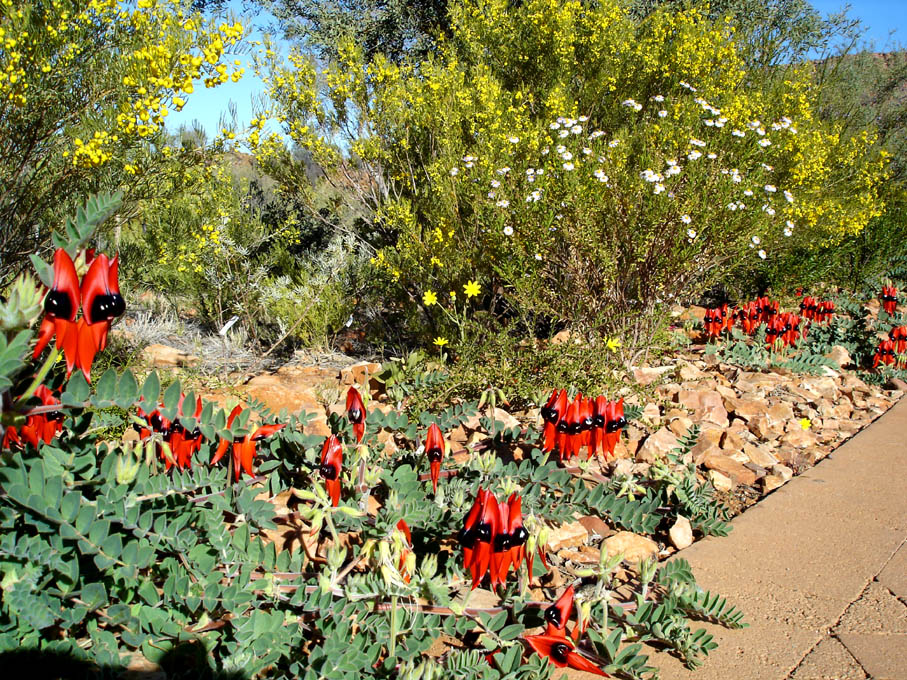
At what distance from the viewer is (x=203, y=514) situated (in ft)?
5.59

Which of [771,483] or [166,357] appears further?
[166,357]

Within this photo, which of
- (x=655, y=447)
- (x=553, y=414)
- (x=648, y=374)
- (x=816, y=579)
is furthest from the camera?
(x=648, y=374)

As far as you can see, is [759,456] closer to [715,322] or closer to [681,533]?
[681,533]

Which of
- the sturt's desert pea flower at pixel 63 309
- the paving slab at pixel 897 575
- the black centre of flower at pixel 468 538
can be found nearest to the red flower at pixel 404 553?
the black centre of flower at pixel 468 538

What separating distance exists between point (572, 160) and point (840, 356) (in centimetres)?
216

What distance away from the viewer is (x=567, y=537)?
8.05ft

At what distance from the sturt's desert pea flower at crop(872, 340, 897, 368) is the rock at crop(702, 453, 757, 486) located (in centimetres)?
193

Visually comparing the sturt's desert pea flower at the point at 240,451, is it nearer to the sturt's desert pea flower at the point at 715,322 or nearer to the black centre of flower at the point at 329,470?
the black centre of flower at the point at 329,470

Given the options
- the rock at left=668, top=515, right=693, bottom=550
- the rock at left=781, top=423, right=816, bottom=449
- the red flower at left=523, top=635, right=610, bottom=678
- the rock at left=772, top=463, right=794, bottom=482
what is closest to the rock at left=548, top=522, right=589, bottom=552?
the rock at left=668, top=515, right=693, bottom=550

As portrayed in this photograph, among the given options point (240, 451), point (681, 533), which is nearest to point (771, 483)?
point (681, 533)

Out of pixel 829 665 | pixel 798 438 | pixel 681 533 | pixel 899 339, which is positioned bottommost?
pixel 829 665

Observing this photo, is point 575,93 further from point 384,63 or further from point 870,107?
point 870,107

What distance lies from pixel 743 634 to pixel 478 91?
4046 millimetres

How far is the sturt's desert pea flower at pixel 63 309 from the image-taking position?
1363mm
